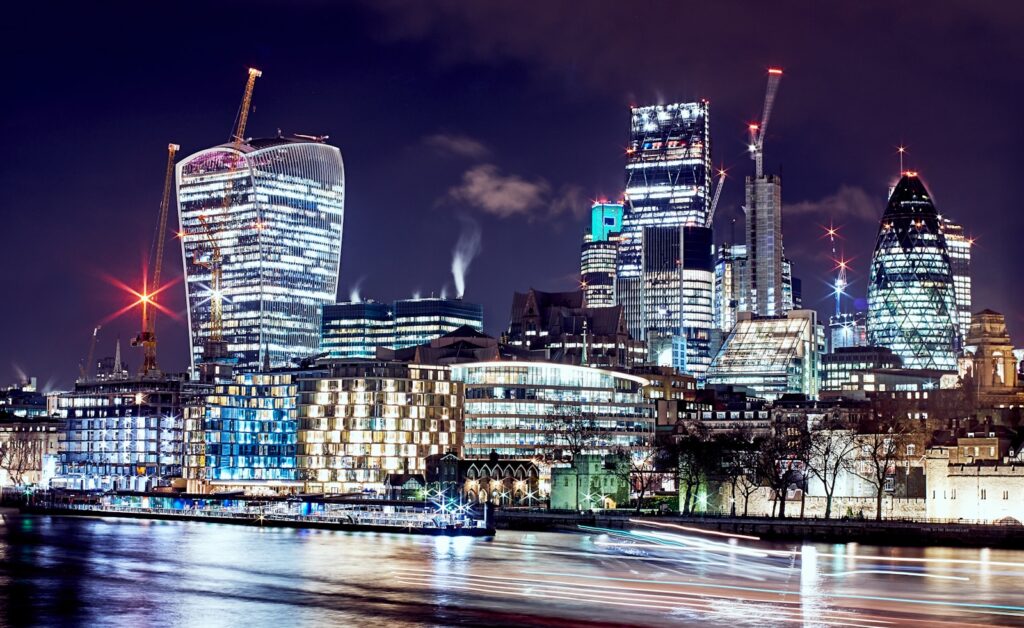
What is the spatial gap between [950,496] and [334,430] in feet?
266

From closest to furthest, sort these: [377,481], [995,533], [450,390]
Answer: [995,533], [377,481], [450,390]

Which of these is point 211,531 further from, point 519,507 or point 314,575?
point 314,575

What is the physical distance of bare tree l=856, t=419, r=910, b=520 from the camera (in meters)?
149

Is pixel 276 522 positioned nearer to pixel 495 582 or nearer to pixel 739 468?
pixel 739 468

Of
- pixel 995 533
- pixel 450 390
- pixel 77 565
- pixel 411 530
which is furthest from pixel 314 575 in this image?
pixel 450 390

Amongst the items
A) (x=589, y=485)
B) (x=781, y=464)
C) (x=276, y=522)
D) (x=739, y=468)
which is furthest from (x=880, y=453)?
(x=276, y=522)

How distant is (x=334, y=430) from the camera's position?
19012 cm

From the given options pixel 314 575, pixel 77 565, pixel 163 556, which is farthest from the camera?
pixel 163 556

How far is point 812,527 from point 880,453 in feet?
71.9

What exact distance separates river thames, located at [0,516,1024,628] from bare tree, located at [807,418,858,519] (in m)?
27.5

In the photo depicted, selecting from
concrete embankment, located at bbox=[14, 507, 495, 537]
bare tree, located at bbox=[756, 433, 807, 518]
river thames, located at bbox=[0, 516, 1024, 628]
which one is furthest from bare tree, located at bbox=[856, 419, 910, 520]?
concrete embankment, located at bbox=[14, 507, 495, 537]

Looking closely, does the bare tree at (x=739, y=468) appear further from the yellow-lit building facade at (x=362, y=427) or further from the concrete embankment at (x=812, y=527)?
the yellow-lit building facade at (x=362, y=427)

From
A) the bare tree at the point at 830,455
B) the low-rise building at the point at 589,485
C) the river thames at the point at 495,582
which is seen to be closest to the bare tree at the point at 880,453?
the bare tree at the point at 830,455

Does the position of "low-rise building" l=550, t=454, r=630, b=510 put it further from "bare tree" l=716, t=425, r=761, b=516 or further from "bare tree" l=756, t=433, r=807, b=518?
"bare tree" l=756, t=433, r=807, b=518
